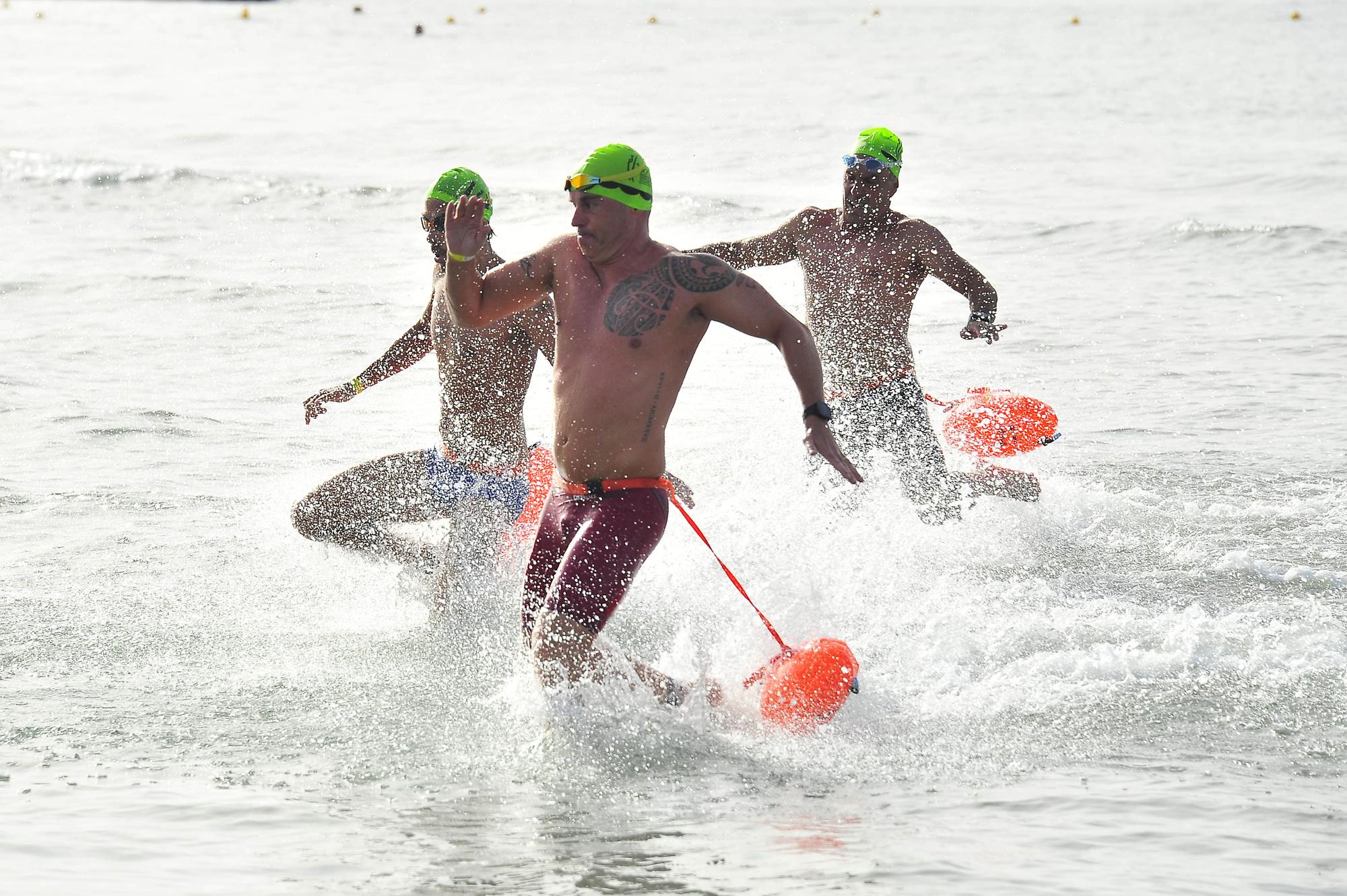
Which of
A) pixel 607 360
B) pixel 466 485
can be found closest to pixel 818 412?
pixel 607 360

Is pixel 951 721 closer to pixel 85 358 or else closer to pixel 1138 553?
pixel 1138 553

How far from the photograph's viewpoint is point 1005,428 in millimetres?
8102

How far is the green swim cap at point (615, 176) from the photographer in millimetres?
5066

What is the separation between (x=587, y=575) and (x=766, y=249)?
2857 millimetres

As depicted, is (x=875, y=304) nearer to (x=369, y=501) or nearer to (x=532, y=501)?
(x=532, y=501)

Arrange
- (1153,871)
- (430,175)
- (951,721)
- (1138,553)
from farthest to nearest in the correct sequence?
(430,175) < (1138,553) < (951,721) < (1153,871)

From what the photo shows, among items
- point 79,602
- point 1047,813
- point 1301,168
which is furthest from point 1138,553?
point 1301,168

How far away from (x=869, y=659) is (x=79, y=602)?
346cm

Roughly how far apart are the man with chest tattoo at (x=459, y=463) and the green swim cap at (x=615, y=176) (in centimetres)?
109

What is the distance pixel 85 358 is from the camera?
39.1 feet

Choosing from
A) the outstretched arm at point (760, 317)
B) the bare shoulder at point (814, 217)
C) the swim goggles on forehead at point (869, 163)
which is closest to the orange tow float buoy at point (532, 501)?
the outstretched arm at point (760, 317)

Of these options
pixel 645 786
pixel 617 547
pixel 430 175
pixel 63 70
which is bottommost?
pixel 645 786

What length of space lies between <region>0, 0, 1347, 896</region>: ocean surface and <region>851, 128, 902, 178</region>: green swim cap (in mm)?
1674

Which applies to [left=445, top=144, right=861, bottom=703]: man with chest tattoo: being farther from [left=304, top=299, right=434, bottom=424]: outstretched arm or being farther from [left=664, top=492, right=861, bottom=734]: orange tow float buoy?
[left=304, top=299, right=434, bottom=424]: outstretched arm
